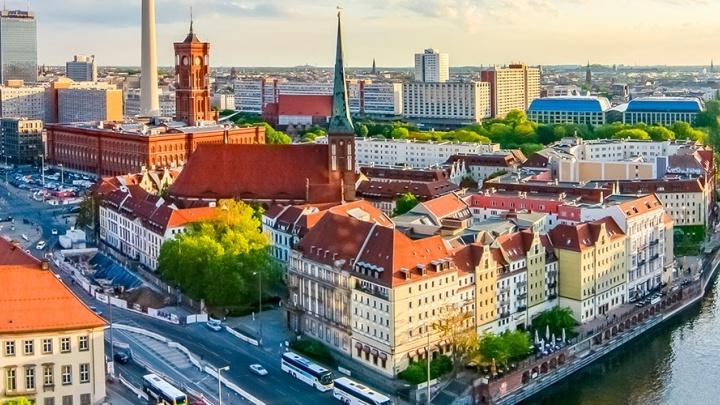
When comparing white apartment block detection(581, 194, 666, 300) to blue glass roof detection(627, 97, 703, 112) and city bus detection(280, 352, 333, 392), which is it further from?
blue glass roof detection(627, 97, 703, 112)

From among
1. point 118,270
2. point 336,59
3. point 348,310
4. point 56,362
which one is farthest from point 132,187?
point 56,362

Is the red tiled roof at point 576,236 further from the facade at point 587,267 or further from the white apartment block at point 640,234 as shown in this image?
the white apartment block at point 640,234

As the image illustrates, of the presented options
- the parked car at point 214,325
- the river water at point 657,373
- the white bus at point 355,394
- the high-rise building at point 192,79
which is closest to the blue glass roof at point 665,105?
the high-rise building at point 192,79

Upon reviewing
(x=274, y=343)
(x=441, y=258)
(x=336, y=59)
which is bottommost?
(x=274, y=343)

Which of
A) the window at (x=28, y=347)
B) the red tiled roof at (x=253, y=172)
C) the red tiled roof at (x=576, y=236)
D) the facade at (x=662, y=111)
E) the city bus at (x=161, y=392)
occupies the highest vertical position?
the facade at (x=662, y=111)

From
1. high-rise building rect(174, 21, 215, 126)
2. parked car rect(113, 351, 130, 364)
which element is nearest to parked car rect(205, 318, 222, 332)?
parked car rect(113, 351, 130, 364)

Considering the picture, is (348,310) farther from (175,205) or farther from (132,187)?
(132,187)

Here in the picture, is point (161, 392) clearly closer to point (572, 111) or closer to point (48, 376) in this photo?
point (48, 376)
